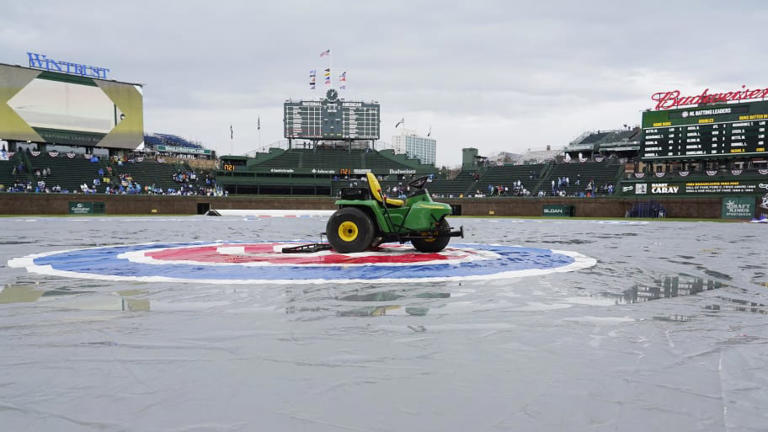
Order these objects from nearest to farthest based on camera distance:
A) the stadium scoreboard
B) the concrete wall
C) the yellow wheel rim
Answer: the yellow wheel rim
the concrete wall
the stadium scoreboard

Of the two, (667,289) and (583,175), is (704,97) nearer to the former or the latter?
(583,175)

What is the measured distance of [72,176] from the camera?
46000mm

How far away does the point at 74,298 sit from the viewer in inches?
225

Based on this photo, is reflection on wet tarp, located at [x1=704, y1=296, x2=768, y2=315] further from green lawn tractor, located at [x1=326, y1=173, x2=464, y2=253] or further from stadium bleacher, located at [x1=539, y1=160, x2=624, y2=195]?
stadium bleacher, located at [x1=539, y1=160, x2=624, y2=195]

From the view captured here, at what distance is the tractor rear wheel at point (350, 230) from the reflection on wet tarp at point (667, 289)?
4.97 metres

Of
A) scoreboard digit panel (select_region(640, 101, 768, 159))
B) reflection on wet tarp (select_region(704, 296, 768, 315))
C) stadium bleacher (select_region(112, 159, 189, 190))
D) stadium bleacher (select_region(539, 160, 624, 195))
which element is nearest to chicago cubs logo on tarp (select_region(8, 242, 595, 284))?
reflection on wet tarp (select_region(704, 296, 768, 315))

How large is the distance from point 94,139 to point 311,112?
24383 millimetres

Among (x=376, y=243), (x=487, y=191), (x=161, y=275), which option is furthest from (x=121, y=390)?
(x=487, y=191)

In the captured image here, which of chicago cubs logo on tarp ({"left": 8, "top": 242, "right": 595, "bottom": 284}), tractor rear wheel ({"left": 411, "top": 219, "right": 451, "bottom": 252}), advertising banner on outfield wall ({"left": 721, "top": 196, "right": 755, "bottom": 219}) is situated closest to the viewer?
chicago cubs logo on tarp ({"left": 8, "top": 242, "right": 595, "bottom": 284})

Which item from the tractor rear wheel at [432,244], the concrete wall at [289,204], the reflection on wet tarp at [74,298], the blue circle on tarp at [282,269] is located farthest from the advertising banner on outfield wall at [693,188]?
the reflection on wet tarp at [74,298]

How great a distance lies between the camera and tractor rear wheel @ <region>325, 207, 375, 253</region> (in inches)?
398

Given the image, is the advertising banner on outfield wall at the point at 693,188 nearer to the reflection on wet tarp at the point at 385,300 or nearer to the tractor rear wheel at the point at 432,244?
the tractor rear wheel at the point at 432,244

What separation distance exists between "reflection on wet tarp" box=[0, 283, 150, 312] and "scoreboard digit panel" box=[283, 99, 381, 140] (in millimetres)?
59660

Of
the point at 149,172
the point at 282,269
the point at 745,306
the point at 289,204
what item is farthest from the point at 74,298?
the point at 149,172
